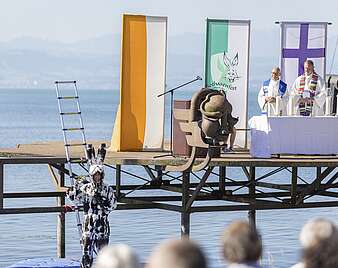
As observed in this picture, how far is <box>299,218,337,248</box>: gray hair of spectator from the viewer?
648 cm

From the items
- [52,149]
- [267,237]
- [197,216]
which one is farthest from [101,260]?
[197,216]

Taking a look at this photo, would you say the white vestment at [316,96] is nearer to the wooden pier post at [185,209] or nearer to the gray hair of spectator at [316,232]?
the wooden pier post at [185,209]

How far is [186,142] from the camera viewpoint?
1752 cm

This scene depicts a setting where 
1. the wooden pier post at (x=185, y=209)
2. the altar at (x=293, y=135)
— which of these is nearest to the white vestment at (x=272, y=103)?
the altar at (x=293, y=135)

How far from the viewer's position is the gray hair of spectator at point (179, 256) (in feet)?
19.4

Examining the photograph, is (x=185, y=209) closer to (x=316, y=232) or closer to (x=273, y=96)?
(x=273, y=96)

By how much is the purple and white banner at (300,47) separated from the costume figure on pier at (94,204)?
4904mm

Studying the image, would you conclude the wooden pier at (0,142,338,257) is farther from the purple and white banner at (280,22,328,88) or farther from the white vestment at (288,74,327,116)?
the purple and white banner at (280,22,328,88)

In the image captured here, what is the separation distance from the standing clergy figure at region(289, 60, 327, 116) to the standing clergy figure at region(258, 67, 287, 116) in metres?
0.15

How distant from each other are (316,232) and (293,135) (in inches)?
464

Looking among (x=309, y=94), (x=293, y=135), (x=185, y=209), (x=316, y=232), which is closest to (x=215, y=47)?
(x=309, y=94)

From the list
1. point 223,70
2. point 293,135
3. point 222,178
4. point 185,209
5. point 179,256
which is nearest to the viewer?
point 179,256

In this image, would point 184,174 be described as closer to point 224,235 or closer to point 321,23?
point 321,23

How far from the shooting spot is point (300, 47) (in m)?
19.6
